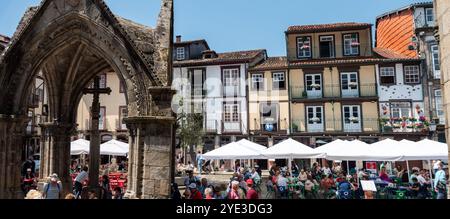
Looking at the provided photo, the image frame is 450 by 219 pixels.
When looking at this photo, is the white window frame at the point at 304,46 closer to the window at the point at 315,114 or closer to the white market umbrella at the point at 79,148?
the window at the point at 315,114

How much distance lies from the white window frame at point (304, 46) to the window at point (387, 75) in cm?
649

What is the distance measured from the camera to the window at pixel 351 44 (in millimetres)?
32562

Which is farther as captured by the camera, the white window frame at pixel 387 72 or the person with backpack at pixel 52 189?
the white window frame at pixel 387 72

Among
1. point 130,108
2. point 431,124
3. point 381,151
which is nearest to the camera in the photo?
point 130,108

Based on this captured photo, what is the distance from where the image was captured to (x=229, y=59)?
110 feet

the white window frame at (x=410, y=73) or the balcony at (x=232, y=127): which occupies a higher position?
the white window frame at (x=410, y=73)

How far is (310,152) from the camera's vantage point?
49.1 feet

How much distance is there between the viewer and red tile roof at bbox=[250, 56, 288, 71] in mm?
33000

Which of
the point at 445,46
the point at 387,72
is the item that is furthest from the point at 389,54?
the point at 445,46

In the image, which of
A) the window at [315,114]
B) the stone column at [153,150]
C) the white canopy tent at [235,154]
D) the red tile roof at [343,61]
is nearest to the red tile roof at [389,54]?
the red tile roof at [343,61]
